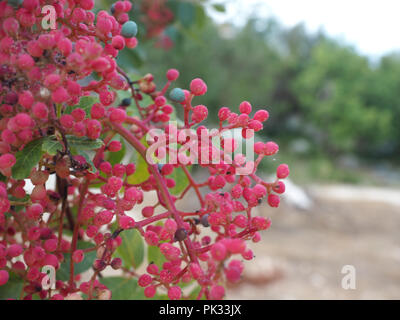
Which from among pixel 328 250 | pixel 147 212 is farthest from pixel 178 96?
pixel 328 250

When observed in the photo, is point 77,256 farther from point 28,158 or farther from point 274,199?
point 274,199

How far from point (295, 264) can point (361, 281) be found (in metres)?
0.71

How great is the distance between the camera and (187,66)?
25.2 feet

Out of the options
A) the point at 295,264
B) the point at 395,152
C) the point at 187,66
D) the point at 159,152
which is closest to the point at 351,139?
the point at 395,152

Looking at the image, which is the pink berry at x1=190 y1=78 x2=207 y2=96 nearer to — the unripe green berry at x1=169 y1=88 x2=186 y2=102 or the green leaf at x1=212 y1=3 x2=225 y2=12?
the unripe green berry at x1=169 y1=88 x2=186 y2=102

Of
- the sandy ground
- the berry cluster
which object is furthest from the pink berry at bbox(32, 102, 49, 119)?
the sandy ground

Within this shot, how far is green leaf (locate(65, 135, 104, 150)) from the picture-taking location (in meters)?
0.39

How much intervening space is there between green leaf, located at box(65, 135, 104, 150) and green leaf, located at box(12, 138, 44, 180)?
0.03 m

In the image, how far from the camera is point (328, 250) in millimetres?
4863

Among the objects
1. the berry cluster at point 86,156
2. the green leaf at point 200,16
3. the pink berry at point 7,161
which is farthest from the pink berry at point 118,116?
the green leaf at point 200,16

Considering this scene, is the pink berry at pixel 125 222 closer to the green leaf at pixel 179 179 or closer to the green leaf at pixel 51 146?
the green leaf at pixel 51 146

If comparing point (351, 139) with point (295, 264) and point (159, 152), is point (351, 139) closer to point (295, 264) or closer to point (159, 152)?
point (295, 264)

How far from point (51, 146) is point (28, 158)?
40 mm

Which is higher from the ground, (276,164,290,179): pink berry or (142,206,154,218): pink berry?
(276,164,290,179): pink berry
